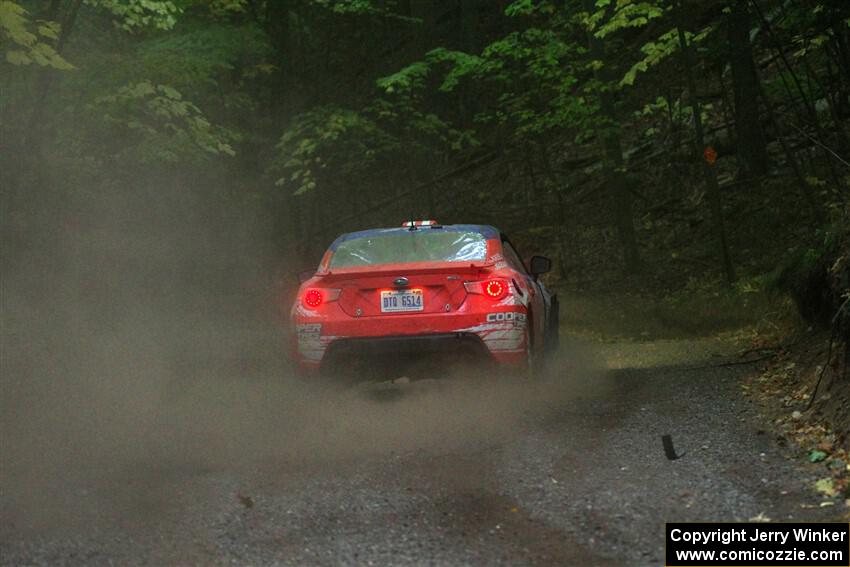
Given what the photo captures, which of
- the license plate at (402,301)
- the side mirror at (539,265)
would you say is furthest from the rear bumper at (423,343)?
the side mirror at (539,265)

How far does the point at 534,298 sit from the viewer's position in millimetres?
10375

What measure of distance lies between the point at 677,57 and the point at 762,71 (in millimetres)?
1932

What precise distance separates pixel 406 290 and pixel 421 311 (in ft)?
0.72

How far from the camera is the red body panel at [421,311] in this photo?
905 cm

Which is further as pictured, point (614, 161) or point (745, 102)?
point (745, 102)

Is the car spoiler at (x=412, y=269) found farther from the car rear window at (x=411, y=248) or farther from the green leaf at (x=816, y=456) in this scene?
the green leaf at (x=816, y=456)

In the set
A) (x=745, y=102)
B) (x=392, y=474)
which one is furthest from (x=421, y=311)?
(x=745, y=102)

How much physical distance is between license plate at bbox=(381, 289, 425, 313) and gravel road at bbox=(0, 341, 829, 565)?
753 mm

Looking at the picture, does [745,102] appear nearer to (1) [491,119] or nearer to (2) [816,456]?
(1) [491,119]

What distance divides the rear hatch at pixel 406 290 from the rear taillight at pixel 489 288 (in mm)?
51

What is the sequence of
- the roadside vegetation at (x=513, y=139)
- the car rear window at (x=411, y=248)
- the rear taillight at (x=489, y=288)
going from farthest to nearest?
the roadside vegetation at (x=513, y=139), the car rear window at (x=411, y=248), the rear taillight at (x=489, y=288)

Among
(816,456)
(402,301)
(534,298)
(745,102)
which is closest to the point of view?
(816,456)

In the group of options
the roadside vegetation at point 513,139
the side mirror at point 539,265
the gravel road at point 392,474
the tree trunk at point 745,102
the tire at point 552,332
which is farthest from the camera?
the tree trunk at point 745,102

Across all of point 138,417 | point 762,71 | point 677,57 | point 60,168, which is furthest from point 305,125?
point 138,417
